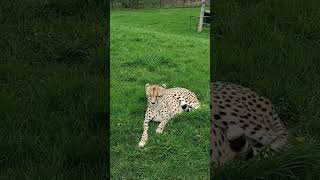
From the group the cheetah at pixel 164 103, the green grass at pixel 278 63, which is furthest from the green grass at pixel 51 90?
the green grass at pixel 278 63

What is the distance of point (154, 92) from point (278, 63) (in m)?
2.63

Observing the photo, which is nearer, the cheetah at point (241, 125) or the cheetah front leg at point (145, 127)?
the cheetah front leg at point (145, 127)

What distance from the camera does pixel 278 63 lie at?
5.88 m

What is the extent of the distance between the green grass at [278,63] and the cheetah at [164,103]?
62cm

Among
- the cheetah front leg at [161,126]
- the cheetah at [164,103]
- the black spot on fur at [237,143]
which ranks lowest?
the black spot on fur at [237,143]

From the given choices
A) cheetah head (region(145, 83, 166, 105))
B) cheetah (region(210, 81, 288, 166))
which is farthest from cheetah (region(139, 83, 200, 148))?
cheetah (region(210, 81, 288, 166))

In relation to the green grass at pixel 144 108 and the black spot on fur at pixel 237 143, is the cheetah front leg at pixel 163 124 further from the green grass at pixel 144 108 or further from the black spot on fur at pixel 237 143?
the black spot on fur at pixel 237 143

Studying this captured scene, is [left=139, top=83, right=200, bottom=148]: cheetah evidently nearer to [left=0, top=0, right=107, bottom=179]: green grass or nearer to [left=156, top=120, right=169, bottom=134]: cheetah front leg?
[left=156, top=120, right=169, bottom=134]: cheetah front leg

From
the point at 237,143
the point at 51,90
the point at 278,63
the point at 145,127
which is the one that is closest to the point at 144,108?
the point at 145,127

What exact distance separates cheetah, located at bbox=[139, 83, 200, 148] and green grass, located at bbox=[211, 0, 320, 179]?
622 millimetres

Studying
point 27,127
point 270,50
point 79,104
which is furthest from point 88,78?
point 270,50

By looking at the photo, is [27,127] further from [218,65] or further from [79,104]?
[218,65]

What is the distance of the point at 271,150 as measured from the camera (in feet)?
14.1

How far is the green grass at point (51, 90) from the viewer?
4328mm
